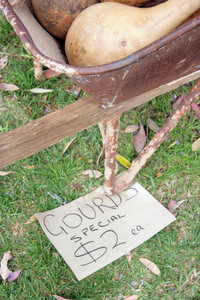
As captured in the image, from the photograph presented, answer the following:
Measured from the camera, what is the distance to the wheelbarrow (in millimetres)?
701

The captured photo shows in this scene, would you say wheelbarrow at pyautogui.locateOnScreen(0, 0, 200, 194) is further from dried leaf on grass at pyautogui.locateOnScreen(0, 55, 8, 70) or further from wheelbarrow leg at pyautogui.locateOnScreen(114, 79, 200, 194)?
dried leaf on grass at pyautogui.locateOnScreen(0, 55, 8, 70)

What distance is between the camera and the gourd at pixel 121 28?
0.81 m

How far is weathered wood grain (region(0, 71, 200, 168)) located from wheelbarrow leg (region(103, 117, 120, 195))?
0.15 meters

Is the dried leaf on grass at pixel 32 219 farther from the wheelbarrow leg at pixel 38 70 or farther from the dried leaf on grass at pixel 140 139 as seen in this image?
the wheelbarrow leg at pixel 38 70

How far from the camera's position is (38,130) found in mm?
915

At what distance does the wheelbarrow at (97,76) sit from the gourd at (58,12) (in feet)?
0.08

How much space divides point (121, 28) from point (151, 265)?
40.3 inches

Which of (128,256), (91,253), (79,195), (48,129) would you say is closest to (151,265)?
(128,256)

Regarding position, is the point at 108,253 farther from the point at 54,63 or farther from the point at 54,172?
the point at 54,63

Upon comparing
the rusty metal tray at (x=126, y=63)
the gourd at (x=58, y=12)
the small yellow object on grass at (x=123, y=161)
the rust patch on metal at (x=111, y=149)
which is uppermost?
the gourd at (x=58, y=12)

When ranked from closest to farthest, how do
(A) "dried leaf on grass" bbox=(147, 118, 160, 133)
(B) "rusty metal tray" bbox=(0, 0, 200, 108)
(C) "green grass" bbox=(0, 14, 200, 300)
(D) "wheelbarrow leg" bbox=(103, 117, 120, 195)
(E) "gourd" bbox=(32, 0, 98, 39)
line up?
(B) "rusty metal tray" bbox=(0, 0, 200, 108) < (E) "gourd" bbox=(32, 0, 98, 39) < (D) "wheelbarrow leg" bbox=(103, 117, 120, 195) < (C) "green grass" bbox=(0, 14, 200, 300) < (A) "dried leaf on grass" bbox=(147, 118, 160, 133)

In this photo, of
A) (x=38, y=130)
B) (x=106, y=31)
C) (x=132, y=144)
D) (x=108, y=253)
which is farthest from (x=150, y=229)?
(x=106, y=31)

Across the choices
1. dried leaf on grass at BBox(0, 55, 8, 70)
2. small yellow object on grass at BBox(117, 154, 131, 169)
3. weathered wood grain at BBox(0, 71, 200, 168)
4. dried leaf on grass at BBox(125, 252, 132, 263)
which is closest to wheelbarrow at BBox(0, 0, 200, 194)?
weathered wood grain at BBox(0, 71, 200, 168)

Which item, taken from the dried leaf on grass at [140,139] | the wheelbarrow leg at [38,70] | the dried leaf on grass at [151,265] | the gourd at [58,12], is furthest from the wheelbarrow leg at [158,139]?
the wheelbarrow leg at [38,70]
